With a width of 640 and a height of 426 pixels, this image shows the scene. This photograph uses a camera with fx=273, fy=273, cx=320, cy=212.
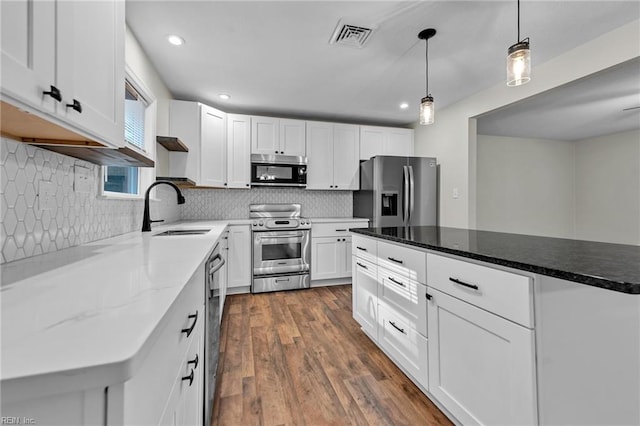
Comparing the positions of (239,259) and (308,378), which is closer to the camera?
(308,378)

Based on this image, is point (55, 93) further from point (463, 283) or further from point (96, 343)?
point (463, 283)

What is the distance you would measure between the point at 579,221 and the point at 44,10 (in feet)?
25.8

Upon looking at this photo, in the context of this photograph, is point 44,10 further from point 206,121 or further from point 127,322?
point 206,121

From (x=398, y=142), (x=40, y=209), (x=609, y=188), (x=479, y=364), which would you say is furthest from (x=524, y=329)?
(x=609, y=188)

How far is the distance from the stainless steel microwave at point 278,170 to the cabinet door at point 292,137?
104 mm

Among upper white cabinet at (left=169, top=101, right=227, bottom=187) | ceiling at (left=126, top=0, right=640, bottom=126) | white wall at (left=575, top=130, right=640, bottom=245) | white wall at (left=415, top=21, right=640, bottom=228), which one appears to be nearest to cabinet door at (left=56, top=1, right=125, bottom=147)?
ceiling at (left=126, top=0, right=640, bottom=126)

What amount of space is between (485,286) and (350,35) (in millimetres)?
2027

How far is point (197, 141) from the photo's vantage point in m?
3.32

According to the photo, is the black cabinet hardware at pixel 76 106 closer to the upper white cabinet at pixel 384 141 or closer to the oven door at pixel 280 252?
the oven door at pixel 280 252

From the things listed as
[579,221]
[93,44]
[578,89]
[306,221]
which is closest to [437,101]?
[578,89]

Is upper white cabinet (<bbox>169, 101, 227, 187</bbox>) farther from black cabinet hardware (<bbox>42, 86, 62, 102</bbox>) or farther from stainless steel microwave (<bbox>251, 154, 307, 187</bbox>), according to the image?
black cabinet hardware (<bbox>42, 86, 62, 102</bbox>)

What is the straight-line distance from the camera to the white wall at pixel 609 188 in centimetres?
482

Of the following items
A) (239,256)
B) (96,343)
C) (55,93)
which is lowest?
(239,256)

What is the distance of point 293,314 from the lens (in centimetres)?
281
